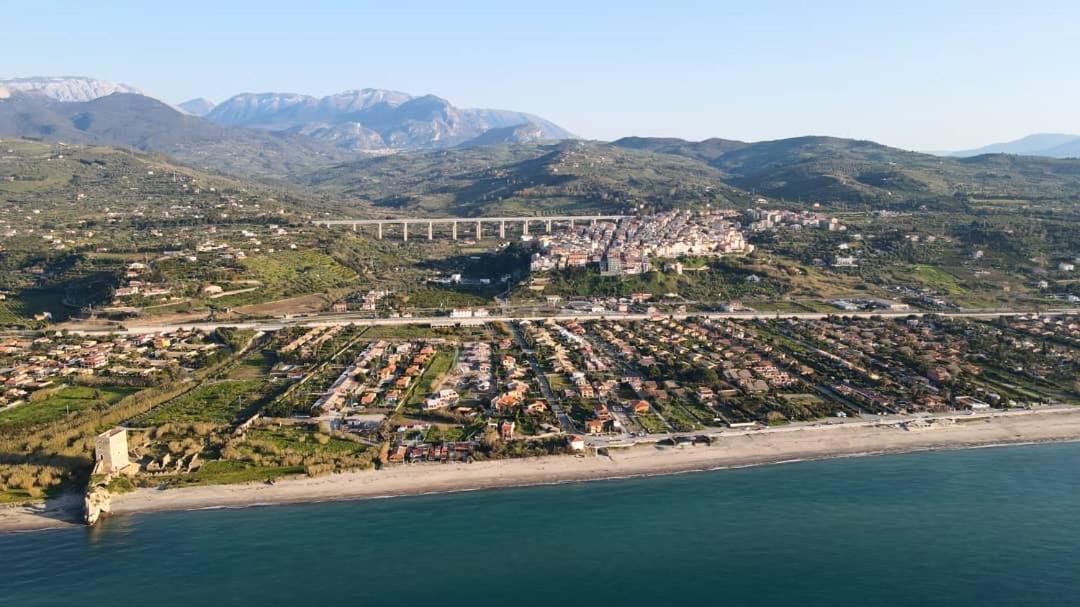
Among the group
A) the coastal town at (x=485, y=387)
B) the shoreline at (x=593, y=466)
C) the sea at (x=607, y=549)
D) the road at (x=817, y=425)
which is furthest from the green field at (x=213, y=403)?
the road at (x=817, y=425)

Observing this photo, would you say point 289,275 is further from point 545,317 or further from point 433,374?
point 433,374

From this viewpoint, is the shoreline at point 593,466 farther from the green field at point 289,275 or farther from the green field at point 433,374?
the green field at point 289,275

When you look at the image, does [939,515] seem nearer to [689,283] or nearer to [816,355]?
[816,355]

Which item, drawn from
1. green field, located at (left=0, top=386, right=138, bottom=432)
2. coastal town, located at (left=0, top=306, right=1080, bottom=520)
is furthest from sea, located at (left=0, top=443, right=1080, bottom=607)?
green field, located at (left=0, top=386, right=138, bottom=432)

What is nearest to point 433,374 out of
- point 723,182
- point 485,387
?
point 485,387

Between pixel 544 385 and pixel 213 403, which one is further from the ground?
pixel 544 385

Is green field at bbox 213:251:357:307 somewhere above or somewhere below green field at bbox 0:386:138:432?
above

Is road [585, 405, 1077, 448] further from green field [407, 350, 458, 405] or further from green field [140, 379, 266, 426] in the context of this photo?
green field [140, 379, 266, 426]
